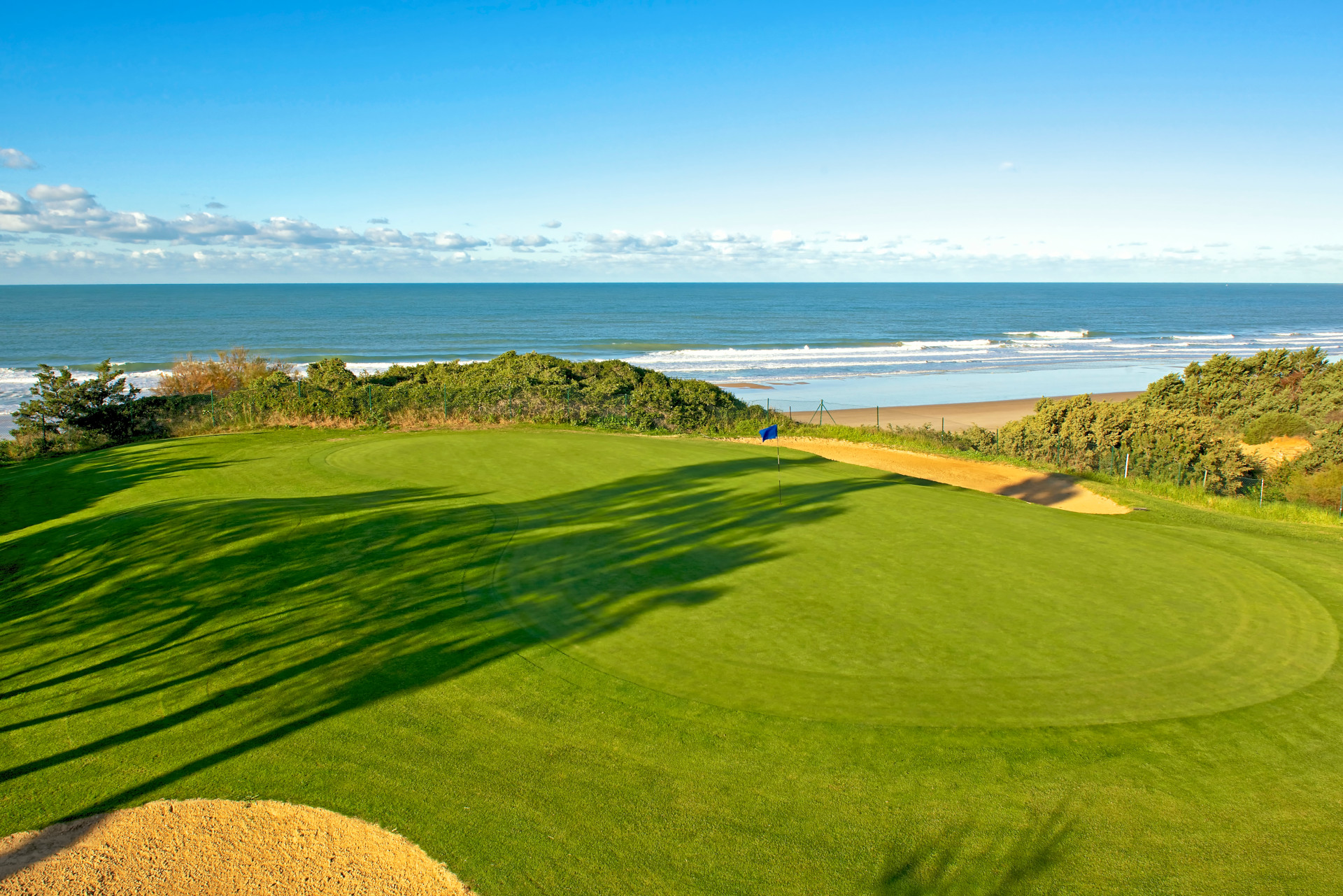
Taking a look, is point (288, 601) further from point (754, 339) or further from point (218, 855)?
point (754, 339)

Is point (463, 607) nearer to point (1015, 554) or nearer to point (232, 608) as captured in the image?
point (232, 608)

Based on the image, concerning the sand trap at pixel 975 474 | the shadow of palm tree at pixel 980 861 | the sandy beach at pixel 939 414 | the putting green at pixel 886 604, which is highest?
the putting green at pixel 886 604

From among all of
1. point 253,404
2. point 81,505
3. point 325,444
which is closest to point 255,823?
point 81,505

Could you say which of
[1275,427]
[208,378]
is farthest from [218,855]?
[1275,427]

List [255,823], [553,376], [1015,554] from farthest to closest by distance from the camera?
[553,376]
[1015,554]
[255,823]

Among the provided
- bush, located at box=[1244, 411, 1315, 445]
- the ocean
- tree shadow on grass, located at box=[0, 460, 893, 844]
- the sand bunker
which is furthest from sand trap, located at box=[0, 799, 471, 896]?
the ocean

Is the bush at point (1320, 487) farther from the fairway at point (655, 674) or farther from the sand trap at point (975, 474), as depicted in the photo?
the fairway at point (655, 674)

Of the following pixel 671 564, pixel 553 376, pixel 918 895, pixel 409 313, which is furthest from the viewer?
pixel 409 313

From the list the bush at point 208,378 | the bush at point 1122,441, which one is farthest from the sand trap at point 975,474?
the bush at point 208,378
